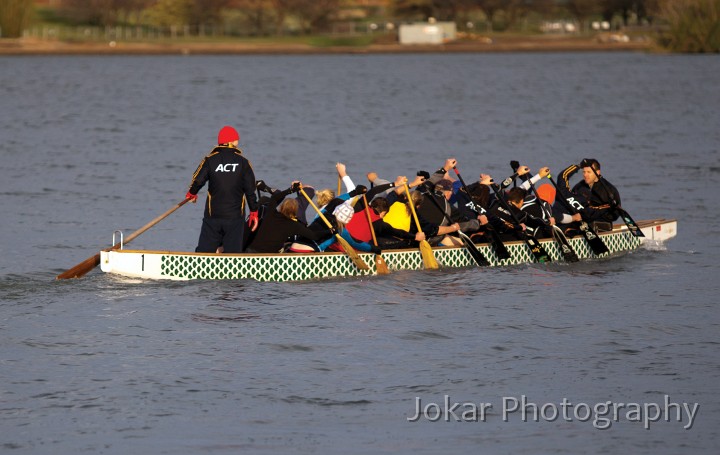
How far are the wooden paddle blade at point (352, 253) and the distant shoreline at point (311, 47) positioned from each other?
123m

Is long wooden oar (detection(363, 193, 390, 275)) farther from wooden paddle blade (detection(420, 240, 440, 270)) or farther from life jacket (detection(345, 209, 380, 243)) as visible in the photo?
wooden paddle blade (detection(420, 240, 440, 270))

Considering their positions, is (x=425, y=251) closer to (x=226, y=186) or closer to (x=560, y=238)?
(x=560, y=238)

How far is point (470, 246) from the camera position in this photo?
2161 cm

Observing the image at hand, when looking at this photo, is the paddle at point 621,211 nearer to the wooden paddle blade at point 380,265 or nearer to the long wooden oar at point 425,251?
the long wooden oar at point 425,251

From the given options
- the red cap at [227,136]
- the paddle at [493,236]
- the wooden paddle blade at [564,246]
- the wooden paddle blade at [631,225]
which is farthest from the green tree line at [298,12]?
the red cap at [227,136]

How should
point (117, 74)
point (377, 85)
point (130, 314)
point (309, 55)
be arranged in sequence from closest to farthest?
point (130, 314) < point (377, 85) < point (117, 74) < point (309, 55)

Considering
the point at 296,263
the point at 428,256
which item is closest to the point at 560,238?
the point at 428,256

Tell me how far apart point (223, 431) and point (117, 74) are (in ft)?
339

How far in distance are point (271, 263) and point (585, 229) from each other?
19.1 feet

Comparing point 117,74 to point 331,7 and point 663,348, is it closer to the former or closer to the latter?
point 331,7

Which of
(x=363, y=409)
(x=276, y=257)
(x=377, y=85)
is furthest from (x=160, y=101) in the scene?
(x=363, y=409)

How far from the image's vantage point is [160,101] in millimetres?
81250

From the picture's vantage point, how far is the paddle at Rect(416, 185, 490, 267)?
2137cm

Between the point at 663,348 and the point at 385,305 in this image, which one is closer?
the point at 663,348
